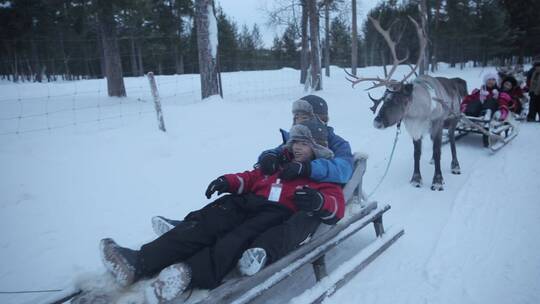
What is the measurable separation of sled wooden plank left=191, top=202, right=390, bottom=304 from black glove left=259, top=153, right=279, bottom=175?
0.74 meters

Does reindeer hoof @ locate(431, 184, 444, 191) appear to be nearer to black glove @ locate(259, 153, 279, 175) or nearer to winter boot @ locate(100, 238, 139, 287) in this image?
black glove @ locate(259, 153, 279, 175)

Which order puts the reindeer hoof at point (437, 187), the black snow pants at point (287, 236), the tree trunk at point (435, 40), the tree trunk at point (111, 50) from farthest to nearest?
the tree trunk at point (435, 40) < the tree trunk at point (111, 50) < the reindeer hoof at point (437, 187) < the black snow pants at point (287, 236)

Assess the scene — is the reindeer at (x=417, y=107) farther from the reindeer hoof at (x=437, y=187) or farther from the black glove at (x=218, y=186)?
the black glove at (x=218, y=186)

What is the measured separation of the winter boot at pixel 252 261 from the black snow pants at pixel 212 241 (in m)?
0.09

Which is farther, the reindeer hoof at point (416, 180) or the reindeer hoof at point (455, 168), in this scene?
the reindeer hoof at point (455, 168)

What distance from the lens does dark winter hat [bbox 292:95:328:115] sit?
3.77m

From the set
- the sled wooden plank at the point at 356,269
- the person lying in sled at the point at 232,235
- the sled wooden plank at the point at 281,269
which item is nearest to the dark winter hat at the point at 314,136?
the person lying in sled at the point at 232,235

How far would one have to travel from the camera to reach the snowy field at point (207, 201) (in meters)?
3.00

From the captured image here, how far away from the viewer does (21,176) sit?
4.63 meters

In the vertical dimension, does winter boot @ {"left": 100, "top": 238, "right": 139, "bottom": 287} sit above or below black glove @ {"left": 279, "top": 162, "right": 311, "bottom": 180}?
below

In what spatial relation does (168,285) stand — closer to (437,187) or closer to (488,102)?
(437,187)

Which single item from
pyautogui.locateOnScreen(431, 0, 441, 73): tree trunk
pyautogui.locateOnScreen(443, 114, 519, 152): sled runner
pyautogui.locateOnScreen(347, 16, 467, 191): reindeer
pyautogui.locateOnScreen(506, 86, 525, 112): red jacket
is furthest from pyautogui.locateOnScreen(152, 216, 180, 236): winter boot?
pyautogui.locateOnScreen(431, 0, 441, 73): tree trunk

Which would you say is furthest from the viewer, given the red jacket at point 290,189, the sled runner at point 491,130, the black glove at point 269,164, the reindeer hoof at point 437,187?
the sled runner at point 491,130

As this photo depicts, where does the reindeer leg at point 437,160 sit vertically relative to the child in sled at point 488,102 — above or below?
below
